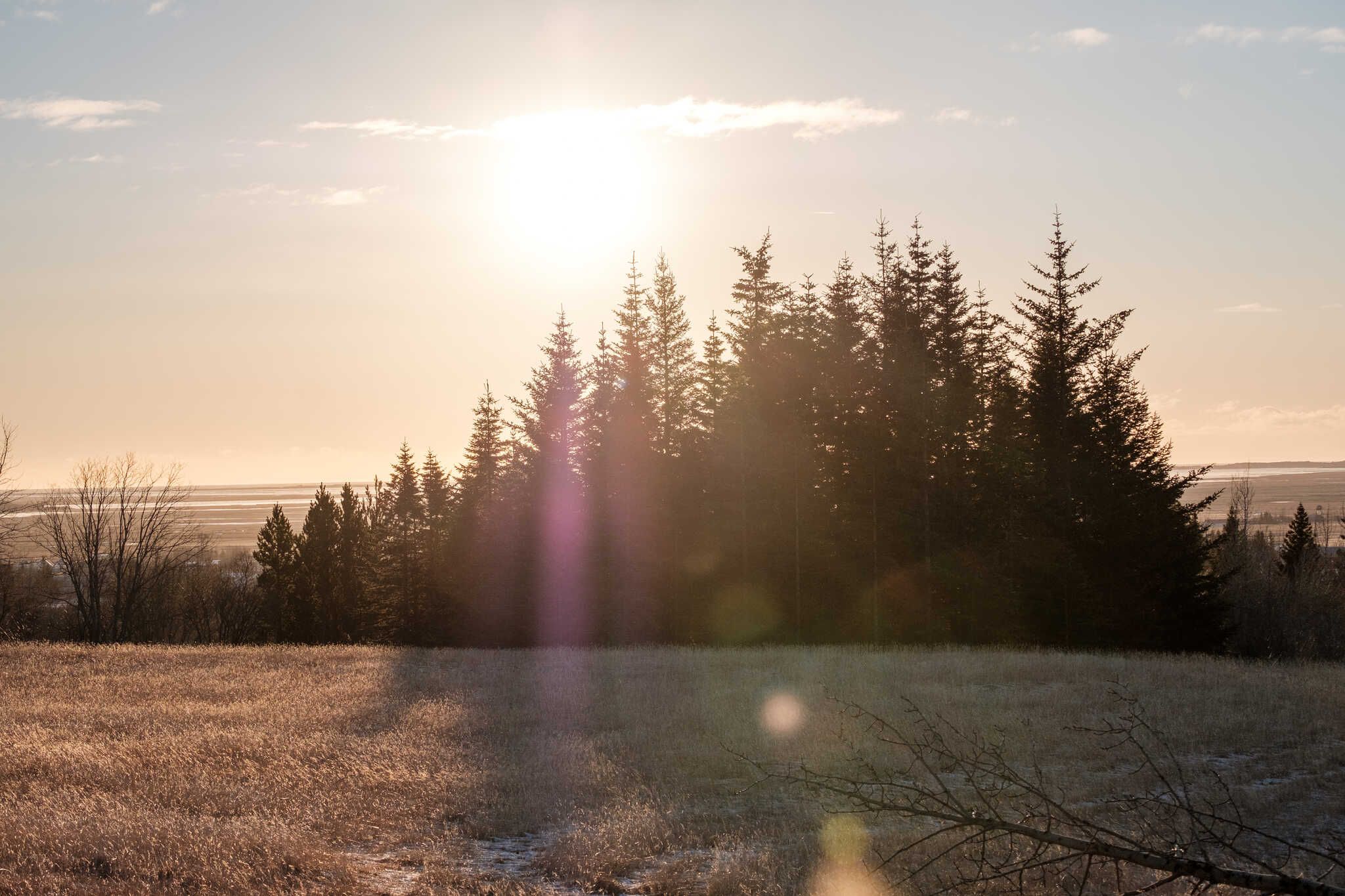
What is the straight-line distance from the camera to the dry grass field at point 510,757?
8.45m

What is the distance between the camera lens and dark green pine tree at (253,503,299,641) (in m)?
54.6

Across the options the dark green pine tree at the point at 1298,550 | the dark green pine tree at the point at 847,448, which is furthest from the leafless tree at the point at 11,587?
the dark green pine tree at the point at 1298,550

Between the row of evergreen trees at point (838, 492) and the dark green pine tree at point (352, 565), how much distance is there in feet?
26.9

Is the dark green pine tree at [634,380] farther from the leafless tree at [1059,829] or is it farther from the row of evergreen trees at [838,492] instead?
the leafless tree at [1059,829]

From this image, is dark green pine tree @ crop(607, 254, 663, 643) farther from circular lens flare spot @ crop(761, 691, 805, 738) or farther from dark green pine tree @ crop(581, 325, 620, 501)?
circular lens flare spot @ crop(761, 691, 805, 738)

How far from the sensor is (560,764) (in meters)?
12.6

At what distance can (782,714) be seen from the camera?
15.9 meters

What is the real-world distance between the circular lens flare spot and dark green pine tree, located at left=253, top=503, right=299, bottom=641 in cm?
4366

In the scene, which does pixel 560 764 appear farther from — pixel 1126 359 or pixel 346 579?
pixel 346 579

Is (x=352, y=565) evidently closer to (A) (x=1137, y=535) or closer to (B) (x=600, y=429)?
(B) (x=600, y=429)

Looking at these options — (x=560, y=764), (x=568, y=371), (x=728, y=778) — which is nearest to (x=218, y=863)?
(x=560, y=764)

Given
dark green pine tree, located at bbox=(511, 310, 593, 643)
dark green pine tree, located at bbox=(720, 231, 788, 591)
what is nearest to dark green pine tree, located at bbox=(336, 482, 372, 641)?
dark green pine tree, located at bbox=(511, 310, 593, 643)

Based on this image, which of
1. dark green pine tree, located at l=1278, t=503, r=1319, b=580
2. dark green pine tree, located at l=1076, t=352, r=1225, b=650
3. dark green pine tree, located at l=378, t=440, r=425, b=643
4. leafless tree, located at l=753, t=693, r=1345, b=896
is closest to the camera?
leafless tree, located at l=753, t=693, r=1345, b=896

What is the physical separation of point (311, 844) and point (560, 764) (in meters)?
4.08
